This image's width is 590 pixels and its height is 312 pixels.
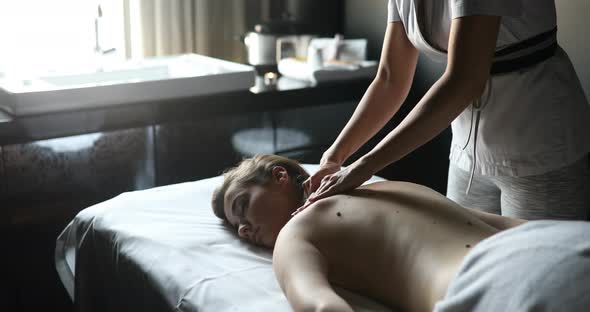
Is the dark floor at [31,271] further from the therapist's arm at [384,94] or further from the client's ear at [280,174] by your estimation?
the therapist's arm at [384,94]

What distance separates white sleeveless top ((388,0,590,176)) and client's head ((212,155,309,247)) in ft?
1.47

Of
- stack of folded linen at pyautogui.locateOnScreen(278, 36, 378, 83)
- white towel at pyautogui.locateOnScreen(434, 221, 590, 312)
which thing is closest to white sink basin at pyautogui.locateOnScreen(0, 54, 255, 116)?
stack of folded linen at pyautogui.locateOnScreen(278, 36, 378, 83)

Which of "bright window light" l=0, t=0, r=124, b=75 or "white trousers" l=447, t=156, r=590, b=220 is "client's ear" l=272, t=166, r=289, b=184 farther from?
"bright window light" l=0, t=0, r=124, b=75

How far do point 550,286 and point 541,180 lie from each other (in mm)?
645

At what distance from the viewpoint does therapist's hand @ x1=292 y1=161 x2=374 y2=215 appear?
150 centimetres

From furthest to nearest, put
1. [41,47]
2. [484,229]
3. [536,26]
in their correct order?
[41,47] → [536,26] → [484,229]

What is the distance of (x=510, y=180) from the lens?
163 cm

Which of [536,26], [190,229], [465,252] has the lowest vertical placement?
[190,229]

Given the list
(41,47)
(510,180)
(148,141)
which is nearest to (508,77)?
(510,180)

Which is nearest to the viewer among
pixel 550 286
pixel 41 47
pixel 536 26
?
pixel 550 286

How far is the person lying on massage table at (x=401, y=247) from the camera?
103 cm

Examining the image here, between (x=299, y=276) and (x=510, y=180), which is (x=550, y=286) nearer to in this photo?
(x=299, y=276)

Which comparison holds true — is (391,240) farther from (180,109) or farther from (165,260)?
(180,109)

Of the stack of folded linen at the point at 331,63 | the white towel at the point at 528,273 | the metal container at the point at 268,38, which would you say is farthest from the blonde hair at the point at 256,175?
the metal container at the point at 268,38
